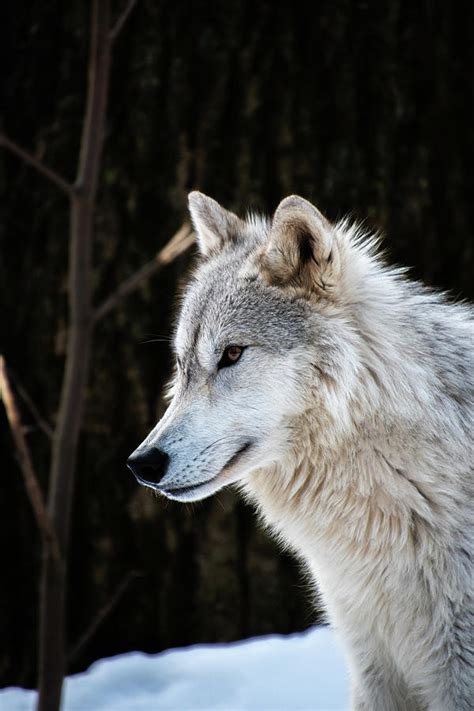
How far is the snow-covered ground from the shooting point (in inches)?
190

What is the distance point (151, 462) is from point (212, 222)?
1.23m

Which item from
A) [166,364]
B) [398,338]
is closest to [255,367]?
[398,338]

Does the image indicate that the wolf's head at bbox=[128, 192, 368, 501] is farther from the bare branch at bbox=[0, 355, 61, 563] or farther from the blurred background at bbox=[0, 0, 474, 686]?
the blurred background at bbox=[0, 0, 474, 686]

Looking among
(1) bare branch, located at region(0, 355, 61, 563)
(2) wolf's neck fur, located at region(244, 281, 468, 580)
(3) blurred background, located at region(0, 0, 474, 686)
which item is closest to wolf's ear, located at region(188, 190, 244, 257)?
(2) wolf's neck fur, located at region(244, 281, 468, 580)

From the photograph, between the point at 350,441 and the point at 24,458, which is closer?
the point at 350,441

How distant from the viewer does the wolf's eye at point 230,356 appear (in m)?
3.24

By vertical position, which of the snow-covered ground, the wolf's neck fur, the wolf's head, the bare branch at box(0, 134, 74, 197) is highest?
the bare branch at box(0, 134, 74, 197)

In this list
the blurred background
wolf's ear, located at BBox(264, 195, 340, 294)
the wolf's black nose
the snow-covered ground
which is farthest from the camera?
the blurred background

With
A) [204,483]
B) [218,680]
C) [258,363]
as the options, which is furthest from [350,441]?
[218,680]

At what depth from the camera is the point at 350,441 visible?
315 centimetres

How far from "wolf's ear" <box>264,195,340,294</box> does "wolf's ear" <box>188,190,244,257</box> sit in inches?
22.4

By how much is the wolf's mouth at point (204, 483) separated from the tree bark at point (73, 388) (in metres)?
0.83

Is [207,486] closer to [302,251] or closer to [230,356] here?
[230,356]

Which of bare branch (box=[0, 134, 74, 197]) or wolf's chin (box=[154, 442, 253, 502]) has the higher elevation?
bare branch (box=[0, 134, 74, 197])
